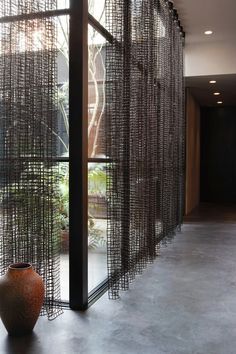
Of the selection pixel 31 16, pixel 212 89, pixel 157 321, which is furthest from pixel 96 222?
pixel 212 89

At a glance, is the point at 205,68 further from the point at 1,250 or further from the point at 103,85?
the point at 1,250

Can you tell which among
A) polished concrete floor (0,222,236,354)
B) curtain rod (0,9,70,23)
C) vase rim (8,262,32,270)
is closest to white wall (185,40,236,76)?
polished concrete floor (0,222,236,354)

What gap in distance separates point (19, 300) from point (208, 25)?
16.9 ft

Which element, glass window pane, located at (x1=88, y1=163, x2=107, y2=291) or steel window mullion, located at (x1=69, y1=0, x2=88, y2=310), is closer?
steel window mullion, located at (x1=69, y1=0, x2=88, y2=310)

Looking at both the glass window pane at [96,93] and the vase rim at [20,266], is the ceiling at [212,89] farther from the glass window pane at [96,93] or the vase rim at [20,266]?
the vase rim at [20,266]

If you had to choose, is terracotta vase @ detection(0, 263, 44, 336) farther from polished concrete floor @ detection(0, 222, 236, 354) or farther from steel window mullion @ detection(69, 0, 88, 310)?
steel window mullion @ detection(69, 0, 88, 310)

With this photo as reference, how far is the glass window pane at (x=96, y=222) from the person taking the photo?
11.6 feet

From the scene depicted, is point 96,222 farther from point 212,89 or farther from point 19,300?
point 212,89

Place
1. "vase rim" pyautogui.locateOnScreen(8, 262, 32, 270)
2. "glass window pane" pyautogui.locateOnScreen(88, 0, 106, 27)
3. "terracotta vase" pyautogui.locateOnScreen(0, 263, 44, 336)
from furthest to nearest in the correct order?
"glass window pane" pyautogui.locateOnScreen(88, 0, 106, 27)
"vase rim" pyautogui.locateOnScreen(8, 262, 32, 270)
"terracotta vase" pyautogui.locateOnScreen(0, 263, 44, 336)

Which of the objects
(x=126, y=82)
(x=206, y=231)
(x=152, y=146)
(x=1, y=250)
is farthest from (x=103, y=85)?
(x=206, y=231)

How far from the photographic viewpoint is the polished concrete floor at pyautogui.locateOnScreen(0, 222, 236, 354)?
104 inches

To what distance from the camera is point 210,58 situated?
7176 mm

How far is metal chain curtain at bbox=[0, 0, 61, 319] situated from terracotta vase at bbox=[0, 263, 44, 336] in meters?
0.30

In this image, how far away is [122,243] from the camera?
3709 millimetres
